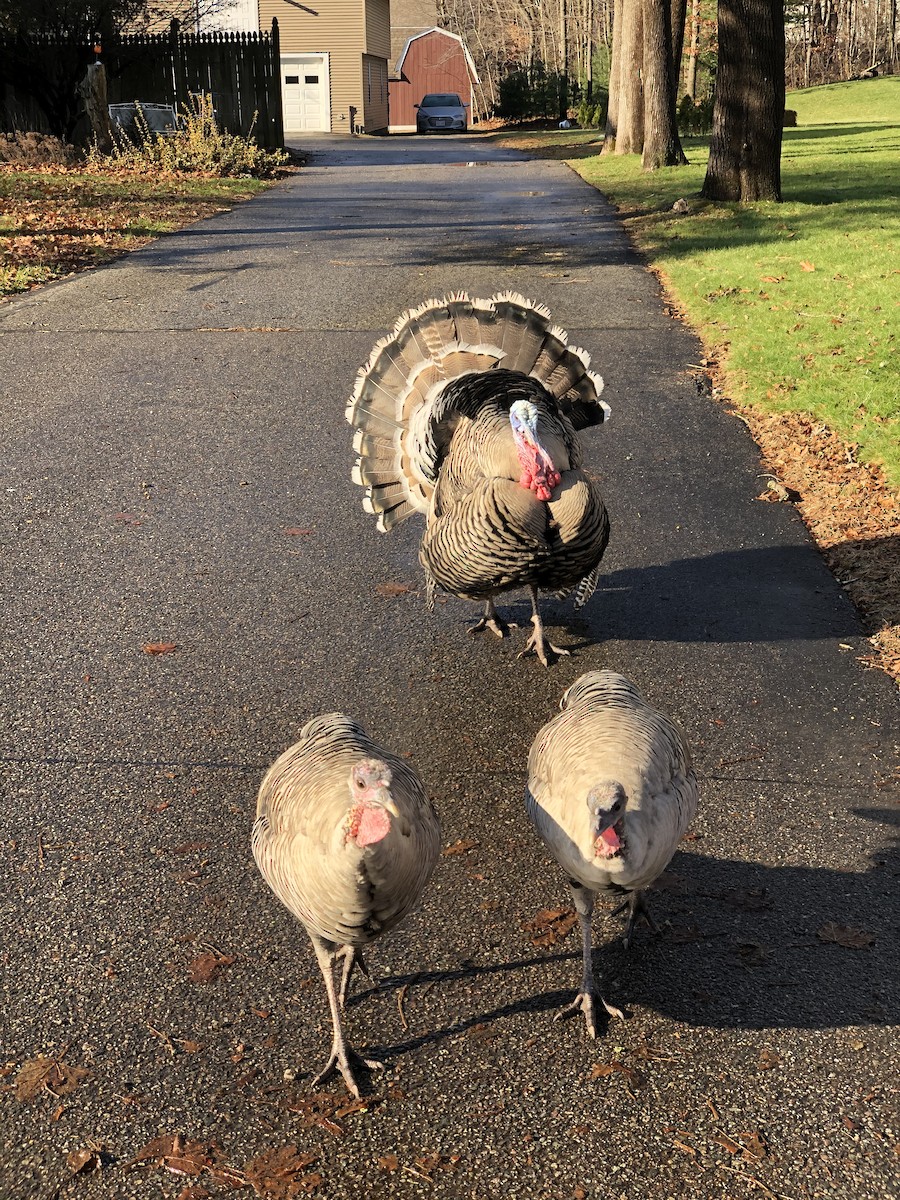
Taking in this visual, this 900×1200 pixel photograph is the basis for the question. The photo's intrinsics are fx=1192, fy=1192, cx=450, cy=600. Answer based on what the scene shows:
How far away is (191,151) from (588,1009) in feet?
92.6

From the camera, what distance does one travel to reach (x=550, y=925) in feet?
13.5

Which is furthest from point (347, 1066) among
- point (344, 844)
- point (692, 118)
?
point (692, 118)

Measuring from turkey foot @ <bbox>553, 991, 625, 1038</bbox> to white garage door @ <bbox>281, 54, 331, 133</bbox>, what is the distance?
62.2 m

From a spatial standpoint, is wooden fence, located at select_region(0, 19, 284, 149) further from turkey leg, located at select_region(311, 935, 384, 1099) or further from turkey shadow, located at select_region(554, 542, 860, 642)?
turkey leg, located at select_region(311, 935, 384, 1099)

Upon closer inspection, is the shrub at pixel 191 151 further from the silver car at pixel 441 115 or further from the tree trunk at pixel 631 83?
the silver car at pixel 441 115

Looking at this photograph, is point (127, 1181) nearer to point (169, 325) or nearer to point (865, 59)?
point (169, 325)

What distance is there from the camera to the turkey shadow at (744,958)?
3.69 meters

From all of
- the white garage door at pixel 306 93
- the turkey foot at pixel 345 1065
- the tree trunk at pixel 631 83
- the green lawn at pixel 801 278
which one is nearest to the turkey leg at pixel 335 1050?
the turkey foot at pixel 345 1065

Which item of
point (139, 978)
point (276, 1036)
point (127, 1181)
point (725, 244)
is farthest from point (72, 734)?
point (725, 244)

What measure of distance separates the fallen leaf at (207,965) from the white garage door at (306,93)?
6188 centimetres

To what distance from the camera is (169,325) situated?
42.1 ft

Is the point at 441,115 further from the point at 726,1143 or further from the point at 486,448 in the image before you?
the point at 726,1143

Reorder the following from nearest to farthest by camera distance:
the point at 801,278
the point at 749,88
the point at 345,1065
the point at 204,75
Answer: the point at 345,1065, the point at 801,278, the point at 749,88, the point at 204,75

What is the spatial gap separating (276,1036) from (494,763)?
1.79 m
